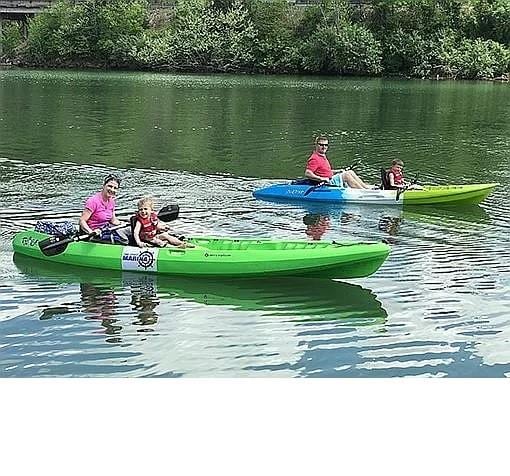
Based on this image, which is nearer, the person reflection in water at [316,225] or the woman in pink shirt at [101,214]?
the woman in pink shirt at [101,214]

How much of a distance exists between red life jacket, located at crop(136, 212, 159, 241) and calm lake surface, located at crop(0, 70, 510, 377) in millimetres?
566

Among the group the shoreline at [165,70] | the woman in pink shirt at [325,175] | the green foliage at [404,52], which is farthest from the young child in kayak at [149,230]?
the green foliage at [404,52]

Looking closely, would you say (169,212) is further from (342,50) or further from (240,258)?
(342,50)

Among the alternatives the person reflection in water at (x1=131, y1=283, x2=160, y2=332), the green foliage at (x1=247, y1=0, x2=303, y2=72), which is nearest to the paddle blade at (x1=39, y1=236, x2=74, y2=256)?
the person reflection in water at (x1=131, y1=283, x2=160, y2=332)

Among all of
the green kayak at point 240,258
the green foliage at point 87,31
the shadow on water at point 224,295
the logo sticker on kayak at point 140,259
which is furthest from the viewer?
the green foliage at point 87,31

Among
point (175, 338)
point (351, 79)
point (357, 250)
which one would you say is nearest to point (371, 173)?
point (357, 250)

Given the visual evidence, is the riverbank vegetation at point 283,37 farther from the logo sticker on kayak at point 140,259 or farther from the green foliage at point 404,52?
the logo sticker on kayak at point 140,259

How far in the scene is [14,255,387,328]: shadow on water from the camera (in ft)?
32.2

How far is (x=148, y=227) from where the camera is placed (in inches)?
439

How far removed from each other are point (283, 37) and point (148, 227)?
53944mm

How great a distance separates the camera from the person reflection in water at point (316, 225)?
13969 millimetres

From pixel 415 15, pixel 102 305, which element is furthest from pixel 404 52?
pixel 102 305

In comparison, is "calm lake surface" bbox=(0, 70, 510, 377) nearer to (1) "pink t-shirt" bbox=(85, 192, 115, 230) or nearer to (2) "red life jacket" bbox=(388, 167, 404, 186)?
(1) "pink t-shirt" bbox=(85, 192, 115, 230)

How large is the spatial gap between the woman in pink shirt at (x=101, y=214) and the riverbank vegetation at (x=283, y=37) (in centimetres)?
4946
